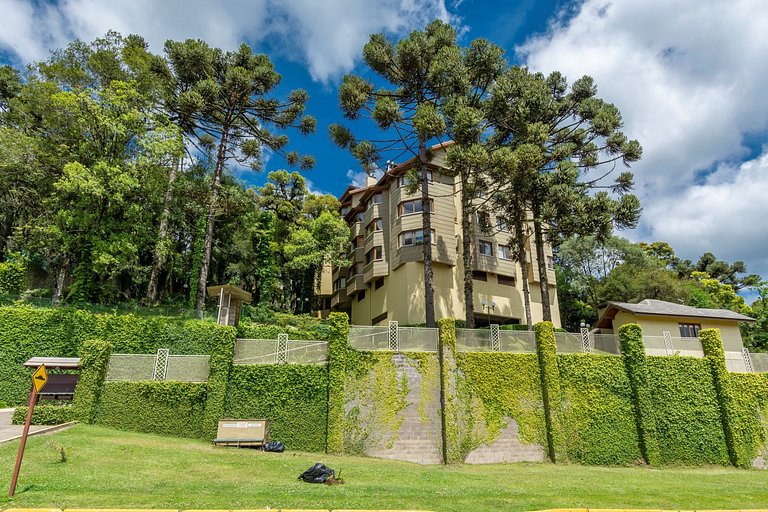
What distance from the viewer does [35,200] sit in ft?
104

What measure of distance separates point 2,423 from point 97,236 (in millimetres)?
12200

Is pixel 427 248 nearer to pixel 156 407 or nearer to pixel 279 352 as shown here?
pixel 279 352

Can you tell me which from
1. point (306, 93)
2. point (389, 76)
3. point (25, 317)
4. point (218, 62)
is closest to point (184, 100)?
point (218, 62)

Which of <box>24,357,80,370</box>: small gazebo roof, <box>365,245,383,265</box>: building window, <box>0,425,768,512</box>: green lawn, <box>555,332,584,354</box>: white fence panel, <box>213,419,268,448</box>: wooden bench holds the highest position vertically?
<box>365,245,383,265</box>: building window

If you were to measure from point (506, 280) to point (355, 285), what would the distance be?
44.7 ft

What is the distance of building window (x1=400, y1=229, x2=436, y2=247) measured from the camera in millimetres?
33444

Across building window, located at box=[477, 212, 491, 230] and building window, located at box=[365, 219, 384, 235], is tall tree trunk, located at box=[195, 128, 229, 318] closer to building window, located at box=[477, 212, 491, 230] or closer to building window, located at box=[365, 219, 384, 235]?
building window, located at box=[365, 219, 384, 235]

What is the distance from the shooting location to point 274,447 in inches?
600

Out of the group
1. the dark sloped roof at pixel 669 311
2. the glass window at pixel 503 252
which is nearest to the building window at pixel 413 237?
the glass window at pixel 503 252

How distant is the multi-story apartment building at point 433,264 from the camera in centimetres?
3300

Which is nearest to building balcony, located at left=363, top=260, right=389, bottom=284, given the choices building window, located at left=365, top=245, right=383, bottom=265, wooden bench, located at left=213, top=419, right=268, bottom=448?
building window, located at left=365, top=245, right=383, bottom=265

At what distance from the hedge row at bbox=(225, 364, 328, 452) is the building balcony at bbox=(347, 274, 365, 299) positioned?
22.1m

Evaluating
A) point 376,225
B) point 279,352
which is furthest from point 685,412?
point 376,225

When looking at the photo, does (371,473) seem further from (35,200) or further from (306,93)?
(35,200)
